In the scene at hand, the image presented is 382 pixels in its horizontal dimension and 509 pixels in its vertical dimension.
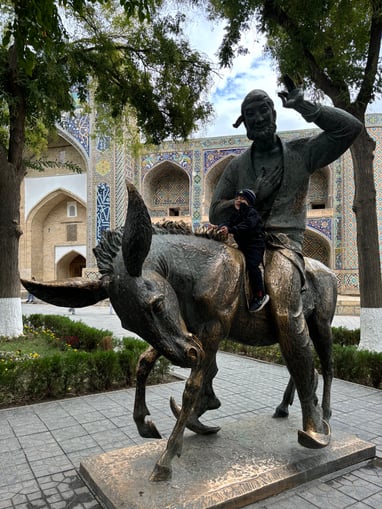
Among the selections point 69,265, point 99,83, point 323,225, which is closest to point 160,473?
point 99,83

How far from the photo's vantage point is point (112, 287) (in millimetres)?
1850

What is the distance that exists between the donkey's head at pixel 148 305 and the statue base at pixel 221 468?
0.80m

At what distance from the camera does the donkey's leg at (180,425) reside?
2.13 meters

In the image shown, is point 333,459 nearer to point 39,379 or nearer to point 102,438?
point 102,438

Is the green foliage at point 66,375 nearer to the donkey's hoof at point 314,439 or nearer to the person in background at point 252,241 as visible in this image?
the donkey's hoof at point 314,439

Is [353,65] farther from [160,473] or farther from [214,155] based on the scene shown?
[214,155]

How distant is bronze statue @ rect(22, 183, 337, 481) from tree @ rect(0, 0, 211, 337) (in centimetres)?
596

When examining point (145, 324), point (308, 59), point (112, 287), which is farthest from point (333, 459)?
point (308, 59)

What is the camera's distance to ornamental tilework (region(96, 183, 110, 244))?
21.5 metres

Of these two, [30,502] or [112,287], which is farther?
[30,502]

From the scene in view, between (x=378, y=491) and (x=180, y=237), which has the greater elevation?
(x=180, y=237)

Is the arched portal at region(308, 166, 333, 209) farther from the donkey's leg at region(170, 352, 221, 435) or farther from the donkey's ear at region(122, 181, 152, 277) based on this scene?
the donkey's ear at region(122, 181, 152, 277)

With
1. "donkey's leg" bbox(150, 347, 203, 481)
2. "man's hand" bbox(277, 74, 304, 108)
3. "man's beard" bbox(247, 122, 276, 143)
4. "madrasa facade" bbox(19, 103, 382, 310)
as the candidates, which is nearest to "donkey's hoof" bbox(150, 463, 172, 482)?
"donkey's leg" bbox(150, 347, 203, 481)

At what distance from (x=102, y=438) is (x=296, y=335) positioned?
223 centimetres
